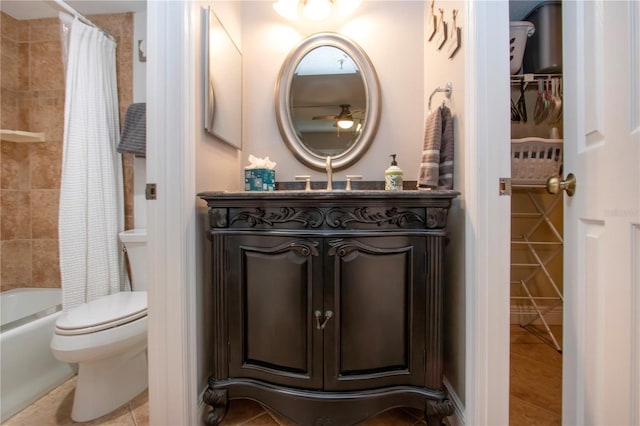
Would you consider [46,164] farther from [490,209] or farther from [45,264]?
[490,209]

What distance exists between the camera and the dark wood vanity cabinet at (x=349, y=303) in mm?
999

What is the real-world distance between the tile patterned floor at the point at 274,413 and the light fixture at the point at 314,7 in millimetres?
2024

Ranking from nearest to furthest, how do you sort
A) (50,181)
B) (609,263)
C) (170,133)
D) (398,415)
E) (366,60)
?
(609,263), (170,133), (398,415), (366,60), (50,181)

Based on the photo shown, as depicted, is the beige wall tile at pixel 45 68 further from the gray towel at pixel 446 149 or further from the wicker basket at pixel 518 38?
the wicker basket at pixel 518 38

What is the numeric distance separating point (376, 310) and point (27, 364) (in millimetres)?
1631

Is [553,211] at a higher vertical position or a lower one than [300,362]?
higher

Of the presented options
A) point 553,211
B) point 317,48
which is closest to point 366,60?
point 317,48

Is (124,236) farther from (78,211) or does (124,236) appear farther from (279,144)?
(279,144)

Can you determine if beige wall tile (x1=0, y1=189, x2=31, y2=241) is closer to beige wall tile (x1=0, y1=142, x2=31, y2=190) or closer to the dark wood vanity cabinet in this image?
beige wall tile (x1=0, y1=142, x2=31, y2=190)

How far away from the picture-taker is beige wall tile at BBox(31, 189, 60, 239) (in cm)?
196

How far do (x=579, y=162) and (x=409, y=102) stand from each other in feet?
3.30

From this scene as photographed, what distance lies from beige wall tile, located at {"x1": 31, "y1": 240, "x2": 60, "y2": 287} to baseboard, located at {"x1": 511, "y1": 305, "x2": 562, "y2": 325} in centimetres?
326

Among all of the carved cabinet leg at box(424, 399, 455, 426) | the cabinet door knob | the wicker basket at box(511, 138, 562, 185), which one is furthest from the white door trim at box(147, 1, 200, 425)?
the wicker basket at box(511, 138, 562, 185)

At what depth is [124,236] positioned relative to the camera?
5.35 feet
